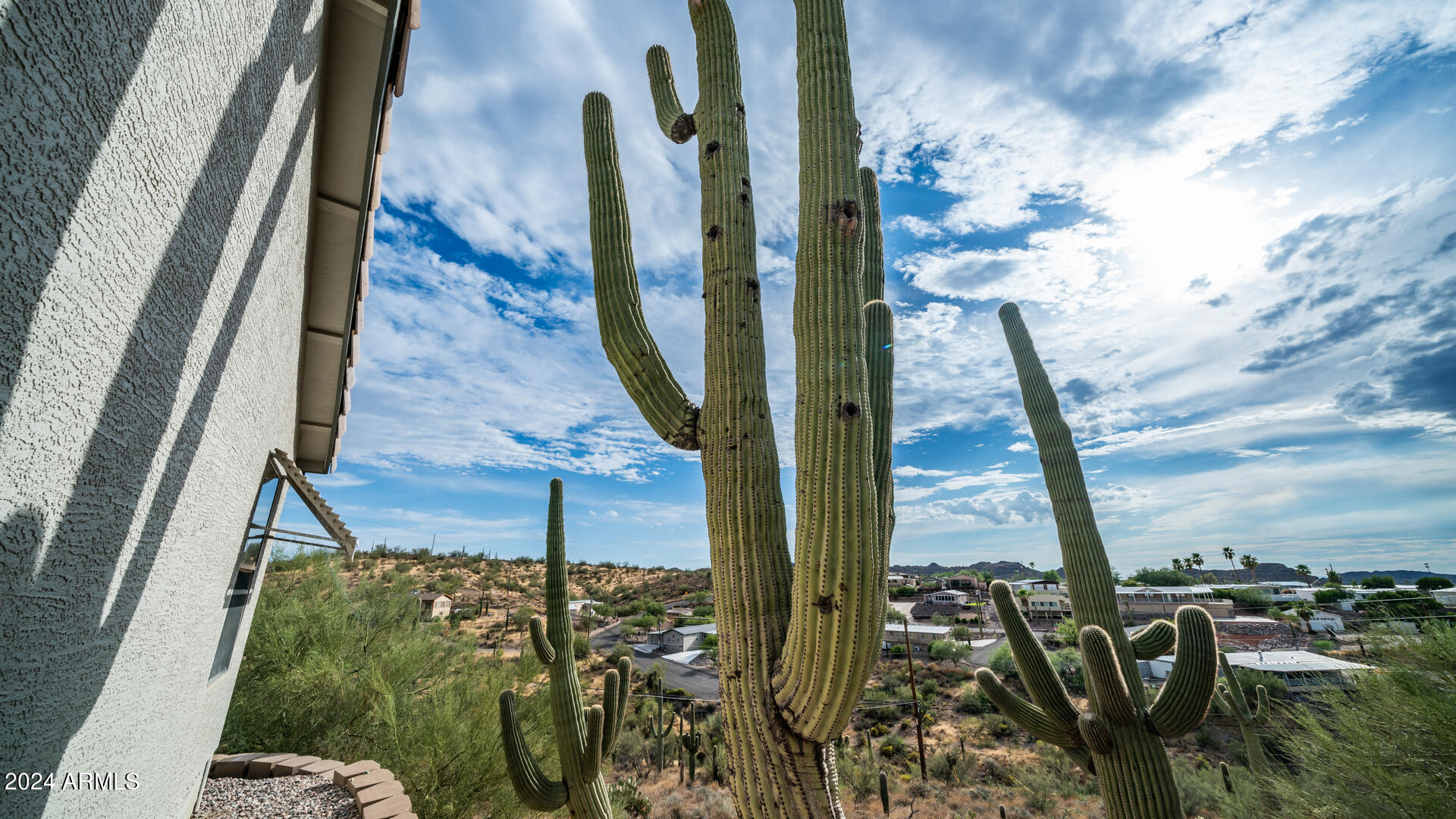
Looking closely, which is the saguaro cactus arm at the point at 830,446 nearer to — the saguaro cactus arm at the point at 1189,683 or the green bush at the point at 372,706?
the saguaro cactus arm at the point at 1189,683

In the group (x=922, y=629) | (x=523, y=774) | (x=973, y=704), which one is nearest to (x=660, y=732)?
(x=523, y=774)

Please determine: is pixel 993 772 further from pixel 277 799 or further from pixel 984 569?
pixel 984 569

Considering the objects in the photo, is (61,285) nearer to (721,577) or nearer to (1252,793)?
(721,577)

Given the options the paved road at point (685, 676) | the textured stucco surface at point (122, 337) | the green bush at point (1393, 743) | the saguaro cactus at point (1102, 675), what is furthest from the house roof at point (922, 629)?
the textured stucco surface at point (122, 337)

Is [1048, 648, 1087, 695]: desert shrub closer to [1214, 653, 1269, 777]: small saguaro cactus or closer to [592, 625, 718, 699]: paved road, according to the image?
[1214, 653, 1269, 777]: small saguaro cactus

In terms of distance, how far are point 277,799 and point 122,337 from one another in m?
5.27

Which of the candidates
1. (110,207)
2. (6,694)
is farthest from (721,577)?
(110,207)

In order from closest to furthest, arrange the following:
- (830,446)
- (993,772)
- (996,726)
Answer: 1. (830,446)
2. (993,772)
3. (996,726)

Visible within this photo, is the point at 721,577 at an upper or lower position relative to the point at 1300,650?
upper

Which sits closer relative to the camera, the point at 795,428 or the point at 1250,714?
the point at 795,428

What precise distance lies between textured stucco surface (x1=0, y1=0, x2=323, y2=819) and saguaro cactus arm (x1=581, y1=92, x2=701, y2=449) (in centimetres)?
168

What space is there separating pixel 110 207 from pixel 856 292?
2343 mm

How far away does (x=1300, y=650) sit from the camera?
22422 mm

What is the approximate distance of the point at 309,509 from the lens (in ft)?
17.2
